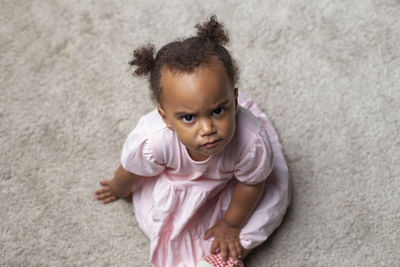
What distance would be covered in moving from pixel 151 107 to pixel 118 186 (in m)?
0.26

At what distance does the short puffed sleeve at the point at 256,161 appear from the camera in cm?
83

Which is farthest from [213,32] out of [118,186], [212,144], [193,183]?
[118,186]

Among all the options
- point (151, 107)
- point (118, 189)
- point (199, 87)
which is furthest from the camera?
point (151, 107)

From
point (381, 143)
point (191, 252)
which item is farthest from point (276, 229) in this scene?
point (381, 143)

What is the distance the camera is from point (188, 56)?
70cm

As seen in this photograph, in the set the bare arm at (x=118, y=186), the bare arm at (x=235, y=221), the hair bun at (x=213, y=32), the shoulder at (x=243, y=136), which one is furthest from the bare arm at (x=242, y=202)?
the hair bun at (x=213, y=32)

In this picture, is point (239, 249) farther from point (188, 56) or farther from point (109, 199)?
point (188, 56)

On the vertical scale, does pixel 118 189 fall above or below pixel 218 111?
below

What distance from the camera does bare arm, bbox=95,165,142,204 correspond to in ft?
3.24

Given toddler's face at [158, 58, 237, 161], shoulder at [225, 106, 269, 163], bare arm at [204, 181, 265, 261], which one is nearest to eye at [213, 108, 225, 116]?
toddler's face at [158, 58, 237, 161]

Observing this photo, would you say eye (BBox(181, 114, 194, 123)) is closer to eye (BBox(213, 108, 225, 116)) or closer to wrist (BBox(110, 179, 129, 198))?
eye (BBox(213, 108, 225, 116))

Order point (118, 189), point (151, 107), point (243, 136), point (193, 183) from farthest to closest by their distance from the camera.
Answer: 1. point (151, 107)
2. point (118, 189)
3. point (193, 183)
4. point (243, 136)

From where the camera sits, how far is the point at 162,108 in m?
0.77

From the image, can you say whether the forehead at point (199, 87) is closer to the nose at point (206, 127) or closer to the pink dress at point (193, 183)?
the nose at point (206, 127)
